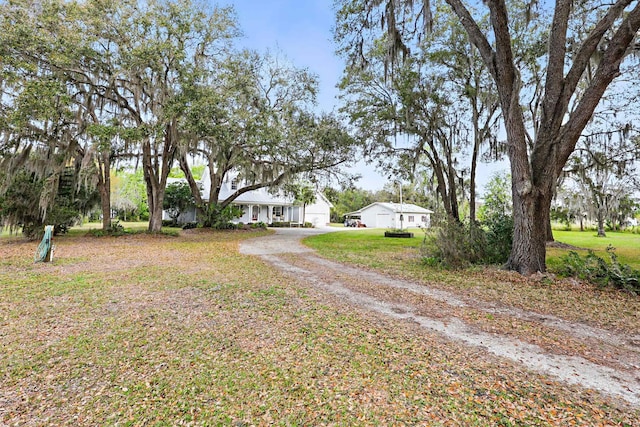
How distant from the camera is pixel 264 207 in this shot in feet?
93.3

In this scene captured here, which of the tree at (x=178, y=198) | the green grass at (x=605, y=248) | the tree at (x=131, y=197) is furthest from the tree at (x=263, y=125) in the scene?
the tree at (x=131, y=197)

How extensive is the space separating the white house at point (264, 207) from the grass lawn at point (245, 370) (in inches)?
817

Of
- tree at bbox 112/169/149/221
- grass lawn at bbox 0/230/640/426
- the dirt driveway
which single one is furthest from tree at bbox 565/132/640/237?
tree at bbox 112/169/149/221

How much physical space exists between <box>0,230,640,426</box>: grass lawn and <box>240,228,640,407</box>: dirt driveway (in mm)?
248

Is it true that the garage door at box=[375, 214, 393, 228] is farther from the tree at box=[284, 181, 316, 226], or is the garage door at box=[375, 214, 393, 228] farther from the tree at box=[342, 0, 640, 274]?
the tree at box=[342, 0, 640, 274]

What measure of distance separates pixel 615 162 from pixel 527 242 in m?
10.2

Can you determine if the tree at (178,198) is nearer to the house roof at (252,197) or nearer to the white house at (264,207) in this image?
the white house at (264,207)

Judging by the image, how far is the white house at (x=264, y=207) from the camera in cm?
2600

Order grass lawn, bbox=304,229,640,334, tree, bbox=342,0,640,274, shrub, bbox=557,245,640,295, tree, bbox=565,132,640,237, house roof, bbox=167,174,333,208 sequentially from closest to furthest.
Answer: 1. grass lawn, bbox=304,229,640,334
2. shrub, bbox=557,245,640,295
3. tree, bbox=342,0,640,274
4. tree, bbox=565,132,640,237
5. house roof, bbox=167,174,333,208

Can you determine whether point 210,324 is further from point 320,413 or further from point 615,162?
point 615,162

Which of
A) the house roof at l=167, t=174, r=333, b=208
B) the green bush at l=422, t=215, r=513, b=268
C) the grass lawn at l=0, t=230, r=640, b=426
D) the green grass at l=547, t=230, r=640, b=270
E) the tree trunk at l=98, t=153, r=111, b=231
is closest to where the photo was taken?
the grass lawn at l=0, t=230, r=640, b=426

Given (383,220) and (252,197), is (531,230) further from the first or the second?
(383,220)

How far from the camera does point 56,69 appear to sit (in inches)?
414

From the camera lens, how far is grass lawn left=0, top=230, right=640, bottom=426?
6.64 ft
